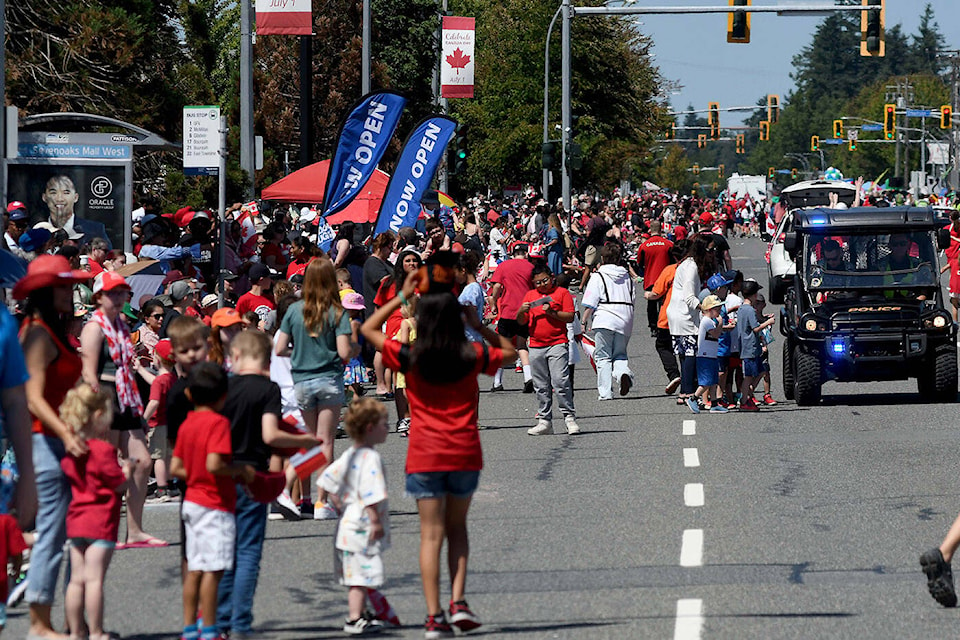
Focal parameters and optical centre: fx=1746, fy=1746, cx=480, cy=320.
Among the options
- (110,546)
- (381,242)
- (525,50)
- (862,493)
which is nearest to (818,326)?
(381,242)

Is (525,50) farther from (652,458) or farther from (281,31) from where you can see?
(652,458)

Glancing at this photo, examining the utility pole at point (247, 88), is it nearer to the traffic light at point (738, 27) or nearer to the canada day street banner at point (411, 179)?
the canada day street banner at point (411, 179)

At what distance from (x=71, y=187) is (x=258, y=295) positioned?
629cm

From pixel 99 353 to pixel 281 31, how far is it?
19.9 metres

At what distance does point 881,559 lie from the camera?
10016mm

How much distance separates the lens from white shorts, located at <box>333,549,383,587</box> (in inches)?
312

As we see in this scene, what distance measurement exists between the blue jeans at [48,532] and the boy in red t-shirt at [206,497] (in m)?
0.49

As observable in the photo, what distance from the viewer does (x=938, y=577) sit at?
27.9 ft

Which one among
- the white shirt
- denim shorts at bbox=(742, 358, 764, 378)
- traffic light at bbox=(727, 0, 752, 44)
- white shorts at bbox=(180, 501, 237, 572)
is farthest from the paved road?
traffic light at bbox=(727, 0, 752, 44)

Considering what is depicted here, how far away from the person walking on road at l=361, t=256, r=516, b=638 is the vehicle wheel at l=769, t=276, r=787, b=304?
83.2 feet

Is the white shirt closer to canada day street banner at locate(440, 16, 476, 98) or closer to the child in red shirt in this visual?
the child in red shirt

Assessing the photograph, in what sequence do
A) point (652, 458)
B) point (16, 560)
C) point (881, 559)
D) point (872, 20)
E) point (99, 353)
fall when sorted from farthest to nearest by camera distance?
point (872, 20) < point (652, 458) < point (881, 559) < point (99, 353) < point (16, 560)

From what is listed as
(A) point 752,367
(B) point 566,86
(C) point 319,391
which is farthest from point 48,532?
(B) point 566,86

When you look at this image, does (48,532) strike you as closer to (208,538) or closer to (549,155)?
(208,538)
